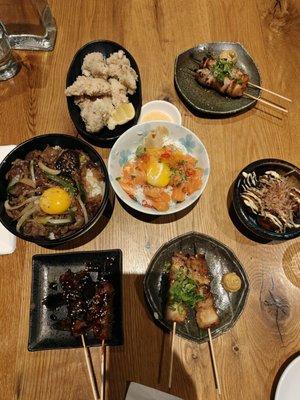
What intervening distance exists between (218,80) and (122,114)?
2.43 ft

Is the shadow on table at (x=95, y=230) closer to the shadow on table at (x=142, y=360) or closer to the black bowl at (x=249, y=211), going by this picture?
the shadow on table at (x=142, y=360)

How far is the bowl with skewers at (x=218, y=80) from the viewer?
2.51 metres

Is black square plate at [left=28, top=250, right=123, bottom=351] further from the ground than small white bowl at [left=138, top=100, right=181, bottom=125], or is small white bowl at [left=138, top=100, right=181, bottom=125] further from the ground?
small white bowl at [left=138, top=100, right=181, bottom=125]

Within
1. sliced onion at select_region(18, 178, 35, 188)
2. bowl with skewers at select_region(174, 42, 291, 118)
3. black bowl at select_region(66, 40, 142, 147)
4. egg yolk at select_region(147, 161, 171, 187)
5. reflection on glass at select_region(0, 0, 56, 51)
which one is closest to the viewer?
sliced onion at select_region(18, 178, 35, 188)

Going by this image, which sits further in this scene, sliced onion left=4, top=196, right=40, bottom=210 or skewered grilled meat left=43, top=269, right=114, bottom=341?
sliced onion left=4, top=196, right=40, bottom=210

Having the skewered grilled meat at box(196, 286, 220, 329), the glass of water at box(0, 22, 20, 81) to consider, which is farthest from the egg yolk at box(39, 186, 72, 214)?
the glass of water at box(0, 22, 20, 81)

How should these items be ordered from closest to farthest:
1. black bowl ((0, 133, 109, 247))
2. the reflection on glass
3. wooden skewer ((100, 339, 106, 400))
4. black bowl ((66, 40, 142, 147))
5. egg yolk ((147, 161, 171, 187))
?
wooden skewer ((100, 339, 106, 400)), black bowl ((0, 133, 109, 247)), egg yolk ((147, 161, 171, 187)), black bowl ((66, 40, 142, 147)), the reflection on glass

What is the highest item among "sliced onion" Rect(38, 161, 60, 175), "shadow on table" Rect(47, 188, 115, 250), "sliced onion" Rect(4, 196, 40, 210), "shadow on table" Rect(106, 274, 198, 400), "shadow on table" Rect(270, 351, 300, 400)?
"sliced onion" Rect(38, 161, 60, 175)

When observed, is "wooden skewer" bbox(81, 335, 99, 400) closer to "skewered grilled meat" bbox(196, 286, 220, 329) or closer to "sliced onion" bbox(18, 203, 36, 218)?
"skewered grilled meat" bbox(196, 286, 220, 329)

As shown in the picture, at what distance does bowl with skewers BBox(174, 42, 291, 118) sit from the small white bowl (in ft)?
0.39

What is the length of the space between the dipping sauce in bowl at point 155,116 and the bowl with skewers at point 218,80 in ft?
0.59

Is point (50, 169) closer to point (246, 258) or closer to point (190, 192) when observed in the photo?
point (190, 192)

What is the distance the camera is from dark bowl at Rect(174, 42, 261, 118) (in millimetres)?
2539

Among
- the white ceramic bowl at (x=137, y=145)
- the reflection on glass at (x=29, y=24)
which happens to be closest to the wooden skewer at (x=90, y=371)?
the white ceramic bowl at (x=137, y=145)
